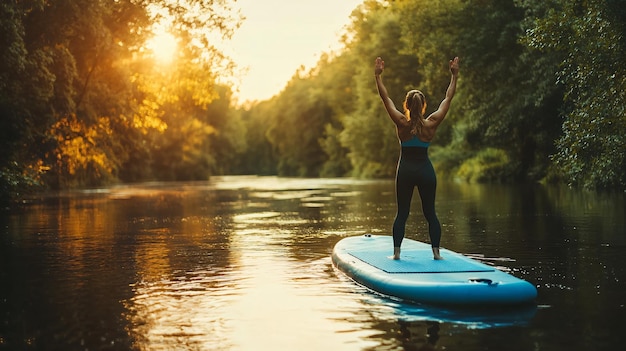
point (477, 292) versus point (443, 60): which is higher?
point (443, 60)

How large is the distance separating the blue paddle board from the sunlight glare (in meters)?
30.3

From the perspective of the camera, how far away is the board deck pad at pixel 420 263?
9578 millimetres

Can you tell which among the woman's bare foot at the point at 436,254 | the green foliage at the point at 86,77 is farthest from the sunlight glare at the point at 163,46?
the woman's bare foot at the point at 436,254

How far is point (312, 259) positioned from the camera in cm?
1320

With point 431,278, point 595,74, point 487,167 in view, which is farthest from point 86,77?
point 431,278

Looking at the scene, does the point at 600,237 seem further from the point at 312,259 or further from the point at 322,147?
the point at 322,147

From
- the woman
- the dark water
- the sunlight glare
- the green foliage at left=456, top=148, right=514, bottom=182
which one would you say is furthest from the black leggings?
the green foliage at left=456, top=148, right=514, bottom=182

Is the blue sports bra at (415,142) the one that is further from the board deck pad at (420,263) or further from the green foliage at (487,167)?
the green foliage at (487,167)

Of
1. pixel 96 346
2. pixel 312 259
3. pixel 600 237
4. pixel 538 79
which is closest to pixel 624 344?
pixel 96 346

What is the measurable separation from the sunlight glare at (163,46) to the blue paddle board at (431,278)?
1194 inches

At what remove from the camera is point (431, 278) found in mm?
9086

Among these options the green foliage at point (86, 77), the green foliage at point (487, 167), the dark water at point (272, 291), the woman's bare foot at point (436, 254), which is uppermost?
the green foliage at point (86, 77)

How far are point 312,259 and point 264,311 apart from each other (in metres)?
4.51

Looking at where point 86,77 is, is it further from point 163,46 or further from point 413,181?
point 413,181
